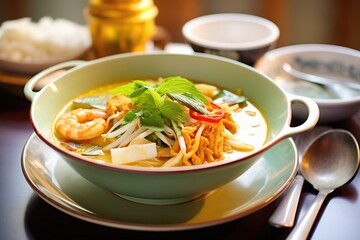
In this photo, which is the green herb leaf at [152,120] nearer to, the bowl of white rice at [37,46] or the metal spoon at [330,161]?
the metal spoon at [330,161]

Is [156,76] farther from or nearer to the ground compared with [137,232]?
farther from the ground

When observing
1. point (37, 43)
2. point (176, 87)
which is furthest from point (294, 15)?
point (176, 87)

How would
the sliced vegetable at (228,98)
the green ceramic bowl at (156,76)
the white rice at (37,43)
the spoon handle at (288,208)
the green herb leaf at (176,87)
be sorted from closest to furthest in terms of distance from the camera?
the green ceramic bowl at (156,76)
the spoon handle at (288,208)
the green herb leaf at (176,87)
the sliced vegetable at (228,98)
the white rice at (37,43)

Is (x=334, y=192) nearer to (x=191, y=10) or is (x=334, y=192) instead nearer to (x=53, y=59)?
(x=53, y=59)

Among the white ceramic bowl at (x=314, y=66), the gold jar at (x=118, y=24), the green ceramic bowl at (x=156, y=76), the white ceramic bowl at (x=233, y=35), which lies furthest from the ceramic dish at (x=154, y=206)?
the gold jar at (x=118, y=24)

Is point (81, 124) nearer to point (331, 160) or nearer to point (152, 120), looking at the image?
point (152, 120)

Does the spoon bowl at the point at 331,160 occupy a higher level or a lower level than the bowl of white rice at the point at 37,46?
lower

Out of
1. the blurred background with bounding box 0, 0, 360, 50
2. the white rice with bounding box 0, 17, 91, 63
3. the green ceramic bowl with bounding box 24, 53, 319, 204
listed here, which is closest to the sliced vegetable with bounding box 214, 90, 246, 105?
the green ceramic bowl with bounding box 24, 53, 319, 204
